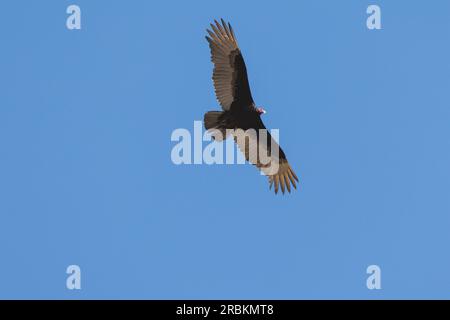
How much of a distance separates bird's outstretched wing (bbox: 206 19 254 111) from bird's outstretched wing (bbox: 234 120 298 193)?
1133 millimetres


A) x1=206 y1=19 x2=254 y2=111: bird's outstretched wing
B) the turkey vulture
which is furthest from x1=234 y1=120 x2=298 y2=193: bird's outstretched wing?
x1=206 y1=19 x2=254 y2=111: bird's outstretched wing

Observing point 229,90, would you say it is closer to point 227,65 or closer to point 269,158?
point 227,65

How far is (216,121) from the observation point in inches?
758

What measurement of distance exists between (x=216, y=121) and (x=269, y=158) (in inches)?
60.7

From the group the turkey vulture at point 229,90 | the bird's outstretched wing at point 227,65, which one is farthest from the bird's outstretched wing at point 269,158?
the bird's outstretched wing at point 227,65

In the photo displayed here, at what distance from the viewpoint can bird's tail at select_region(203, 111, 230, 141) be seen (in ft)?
62.8

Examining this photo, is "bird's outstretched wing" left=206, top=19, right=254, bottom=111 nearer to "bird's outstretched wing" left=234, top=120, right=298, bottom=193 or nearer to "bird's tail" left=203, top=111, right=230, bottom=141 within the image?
"bird's tail" left=203, top=111, right=230, bottom=141

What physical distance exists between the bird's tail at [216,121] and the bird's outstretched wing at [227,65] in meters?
0.30

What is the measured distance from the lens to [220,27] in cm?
1914

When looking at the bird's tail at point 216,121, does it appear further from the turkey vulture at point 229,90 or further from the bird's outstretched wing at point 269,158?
the bird's outstretched wing at point 269,158

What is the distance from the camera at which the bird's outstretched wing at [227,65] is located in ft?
62.7

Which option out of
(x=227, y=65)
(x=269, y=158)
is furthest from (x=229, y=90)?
(x=269, y=158)
